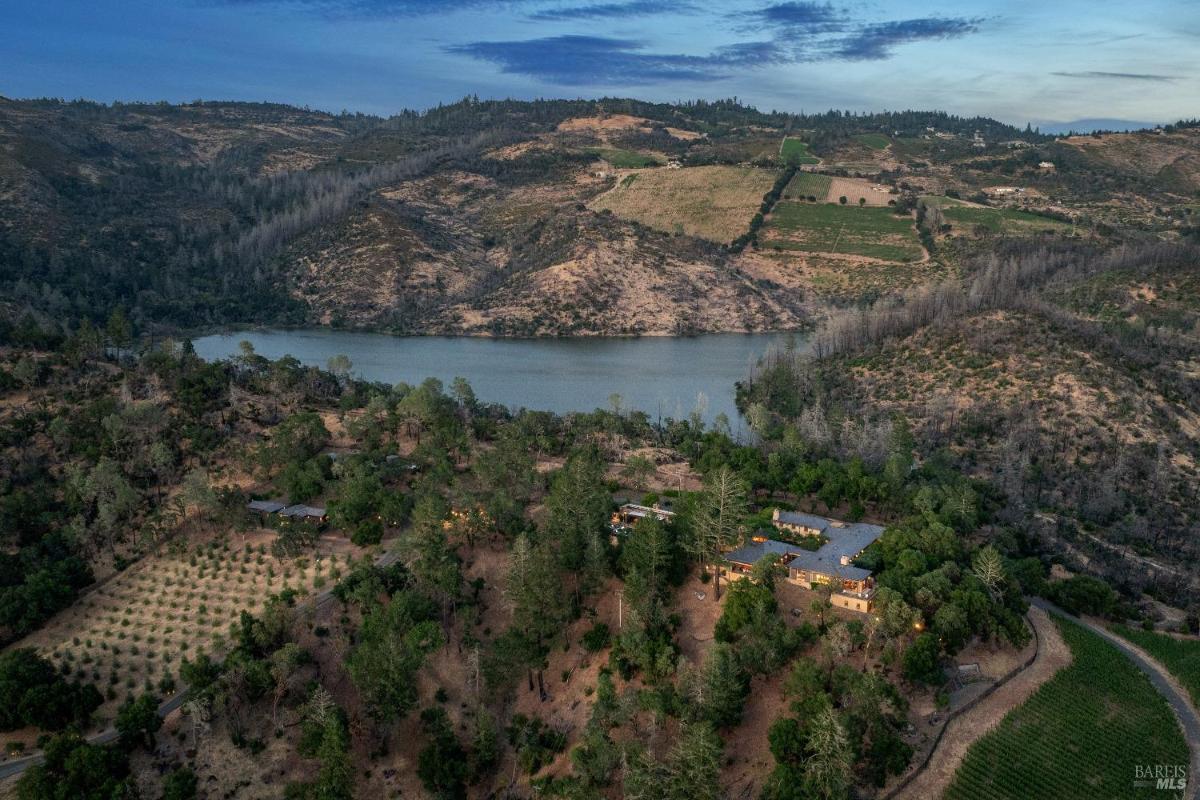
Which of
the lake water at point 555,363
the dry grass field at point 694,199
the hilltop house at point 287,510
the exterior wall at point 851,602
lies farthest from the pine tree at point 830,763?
the dry grass field at point 694,199

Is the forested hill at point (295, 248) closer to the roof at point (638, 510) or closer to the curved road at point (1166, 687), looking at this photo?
the roof at point (638, 510)

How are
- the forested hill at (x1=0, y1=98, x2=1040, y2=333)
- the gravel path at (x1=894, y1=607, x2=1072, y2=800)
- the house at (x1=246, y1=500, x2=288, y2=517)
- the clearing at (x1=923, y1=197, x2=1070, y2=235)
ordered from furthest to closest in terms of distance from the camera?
the clearing at (x1=923, y1=197, x2=1070, y2=235)
the forested hill at (x1=0, y1=98, x2=1040, y2=333)
the house at (x1=246, y1=500, x2=288, y2=517)
the gravel path at (x1=894, y1=607, x2=1072, y2=800)

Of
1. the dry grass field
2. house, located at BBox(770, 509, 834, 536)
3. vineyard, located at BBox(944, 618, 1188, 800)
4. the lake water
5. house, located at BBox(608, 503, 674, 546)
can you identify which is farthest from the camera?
the dry grass field

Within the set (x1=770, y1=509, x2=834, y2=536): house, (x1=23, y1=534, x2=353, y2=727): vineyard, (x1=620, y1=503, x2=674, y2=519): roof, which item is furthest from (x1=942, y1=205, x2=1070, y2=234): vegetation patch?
(x1=23, y1=534, x2=353, y2=727): vineyard

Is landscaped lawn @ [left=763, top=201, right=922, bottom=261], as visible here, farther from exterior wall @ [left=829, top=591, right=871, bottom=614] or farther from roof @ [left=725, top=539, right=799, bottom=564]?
exterior wall @ [left=829, top=591, right=871, bottom=614]

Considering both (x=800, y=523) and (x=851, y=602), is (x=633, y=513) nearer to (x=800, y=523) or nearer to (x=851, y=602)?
(x=800, y=523)

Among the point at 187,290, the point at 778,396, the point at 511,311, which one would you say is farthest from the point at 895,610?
the point at 187,290

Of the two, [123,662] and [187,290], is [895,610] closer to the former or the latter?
[123,662]
